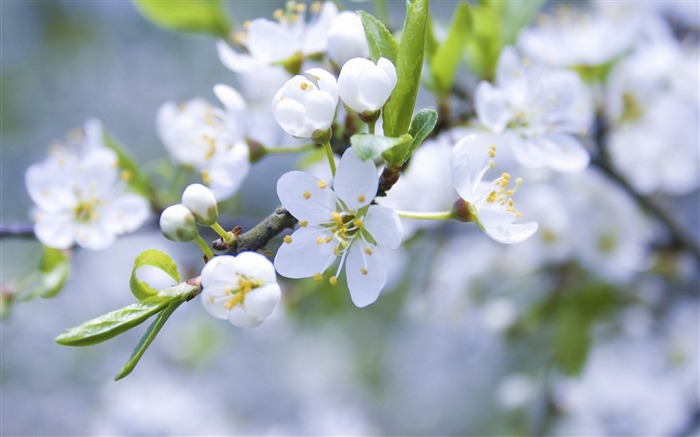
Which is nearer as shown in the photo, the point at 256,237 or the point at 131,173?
the point at 256,237

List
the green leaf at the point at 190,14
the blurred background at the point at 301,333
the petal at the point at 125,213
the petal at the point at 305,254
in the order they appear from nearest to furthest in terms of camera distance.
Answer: the petal at the point at 305,254, the petal at the point at 125,213, the green leaf at the point at 190,14, the blurred background at the point at 301,333

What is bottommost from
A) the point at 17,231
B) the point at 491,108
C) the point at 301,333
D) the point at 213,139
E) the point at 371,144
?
the point at 301,333

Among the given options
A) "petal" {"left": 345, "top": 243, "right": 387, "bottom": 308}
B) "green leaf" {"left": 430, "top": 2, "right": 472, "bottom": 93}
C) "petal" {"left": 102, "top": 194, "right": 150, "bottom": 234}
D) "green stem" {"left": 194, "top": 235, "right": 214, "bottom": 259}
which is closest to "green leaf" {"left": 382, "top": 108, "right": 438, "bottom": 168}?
"petal" {"left": 345, "top": 243, "right": 387, "bottom": 308}

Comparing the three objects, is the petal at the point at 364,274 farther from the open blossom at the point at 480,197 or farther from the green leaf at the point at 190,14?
the green leaf at the point at 190,14

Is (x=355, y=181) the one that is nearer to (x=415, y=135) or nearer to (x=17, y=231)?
(x=415, y=135)

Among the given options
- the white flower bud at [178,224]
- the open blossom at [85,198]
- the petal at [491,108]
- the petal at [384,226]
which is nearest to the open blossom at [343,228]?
the petal at [384,226]

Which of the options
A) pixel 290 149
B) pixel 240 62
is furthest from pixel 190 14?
pixel 290 149

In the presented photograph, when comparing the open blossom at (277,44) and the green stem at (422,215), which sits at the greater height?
the open blossom at (277,44)
